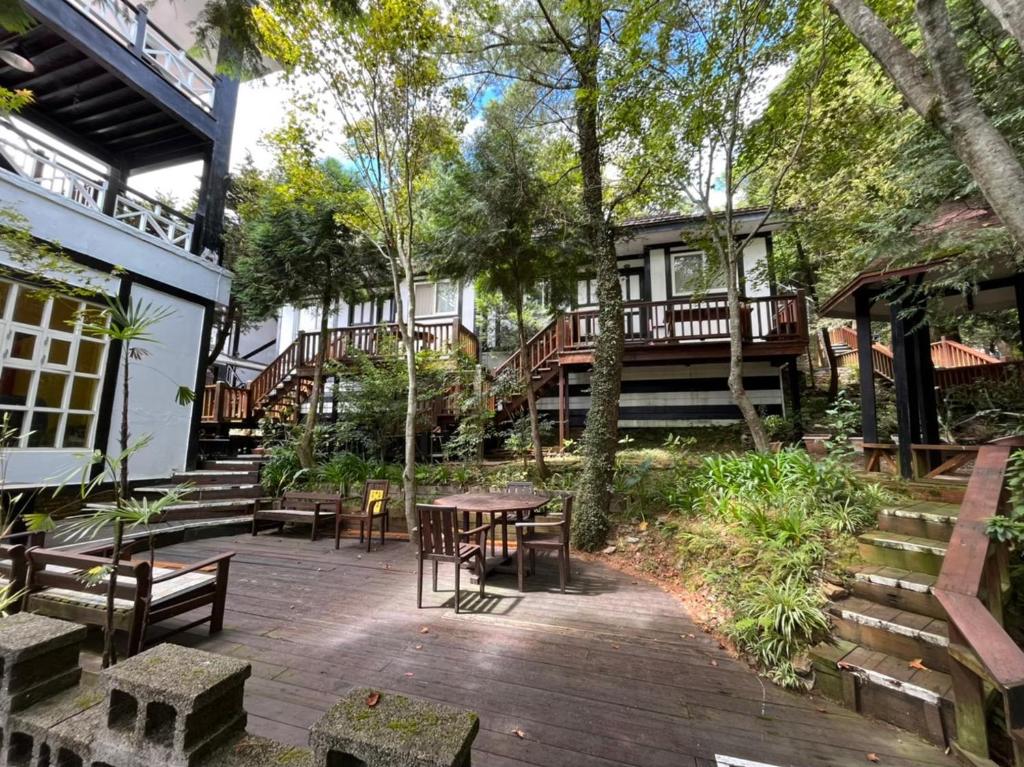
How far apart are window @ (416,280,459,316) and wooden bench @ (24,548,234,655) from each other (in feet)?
37.6

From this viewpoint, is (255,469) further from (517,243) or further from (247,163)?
(247,163)

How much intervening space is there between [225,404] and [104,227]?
5.48 meters

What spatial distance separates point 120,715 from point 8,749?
1.85 feet

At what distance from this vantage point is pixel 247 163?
13.1 metres

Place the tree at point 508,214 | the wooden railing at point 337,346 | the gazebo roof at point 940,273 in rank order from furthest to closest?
the wooden railing at point 337,346
the tree at point 508,214
the gazebo roof at point 940,273

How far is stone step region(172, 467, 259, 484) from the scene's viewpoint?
25.7 ft

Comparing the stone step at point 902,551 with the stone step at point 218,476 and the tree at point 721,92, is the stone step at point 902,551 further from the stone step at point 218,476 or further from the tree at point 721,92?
the stone step at point 218,476

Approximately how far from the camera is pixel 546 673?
2.84 meters

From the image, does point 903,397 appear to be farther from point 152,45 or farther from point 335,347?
point 152,45

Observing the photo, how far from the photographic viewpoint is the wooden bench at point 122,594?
282cm

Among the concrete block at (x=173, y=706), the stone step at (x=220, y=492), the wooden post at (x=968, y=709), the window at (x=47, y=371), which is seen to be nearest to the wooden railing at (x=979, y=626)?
the wooden post at (x=968, y=709)

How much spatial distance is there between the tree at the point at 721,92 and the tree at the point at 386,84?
2.92 metres

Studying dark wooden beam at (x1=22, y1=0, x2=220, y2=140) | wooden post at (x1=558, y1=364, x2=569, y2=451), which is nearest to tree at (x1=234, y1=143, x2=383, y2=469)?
dark wooden beam at (x1=22, y1=0, x2=220, y2=140)

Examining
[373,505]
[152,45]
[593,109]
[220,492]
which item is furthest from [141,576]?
[152,45]
